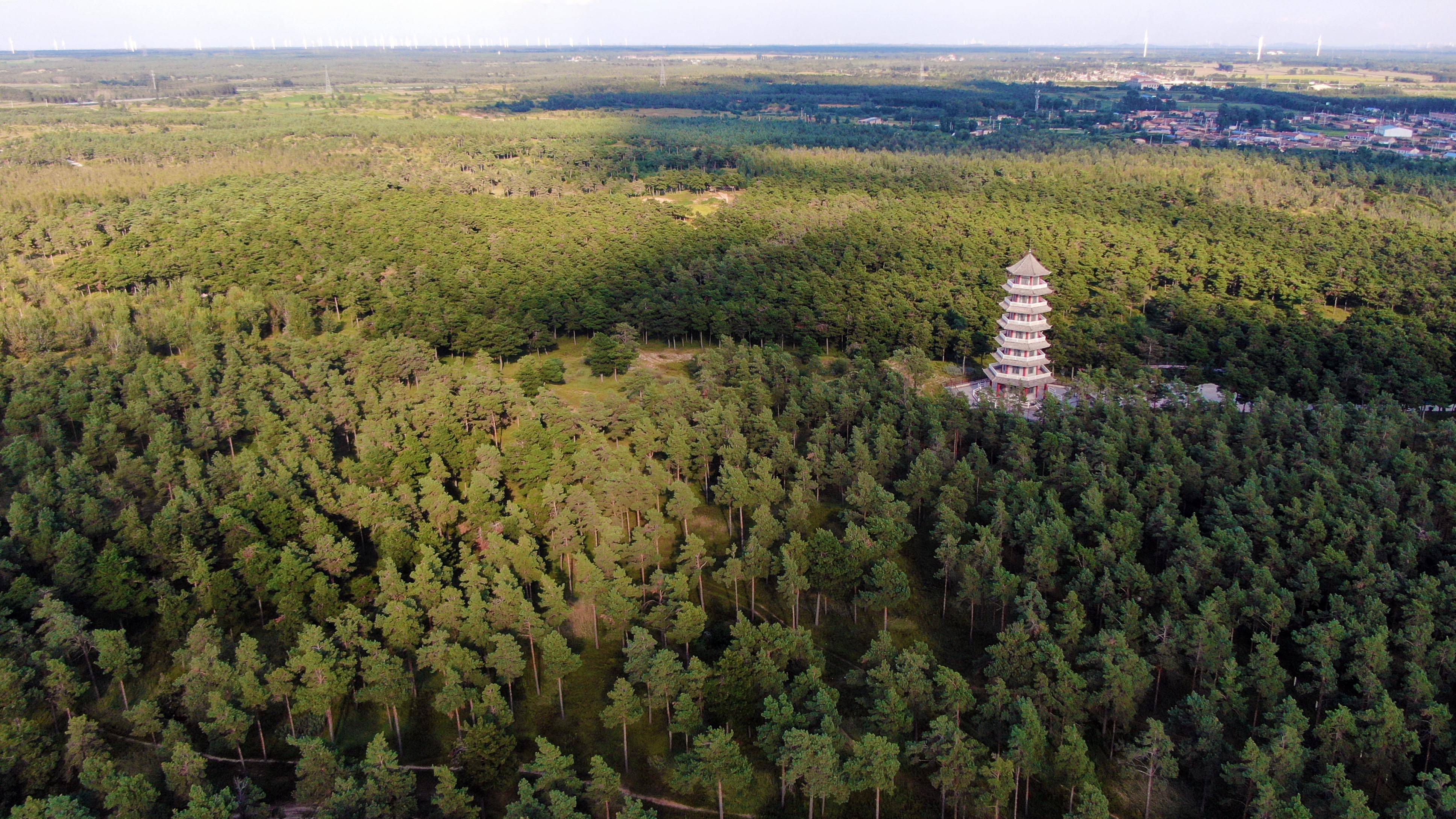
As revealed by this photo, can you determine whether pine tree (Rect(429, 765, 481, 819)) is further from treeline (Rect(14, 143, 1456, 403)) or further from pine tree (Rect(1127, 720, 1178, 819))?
treeline (Rect(14, 143, 1456, 403))

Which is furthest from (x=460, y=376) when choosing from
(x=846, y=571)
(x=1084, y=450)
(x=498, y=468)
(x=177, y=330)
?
(x=1084, y=450)

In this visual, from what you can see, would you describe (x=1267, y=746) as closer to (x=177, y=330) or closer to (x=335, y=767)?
(x=335, y=767)

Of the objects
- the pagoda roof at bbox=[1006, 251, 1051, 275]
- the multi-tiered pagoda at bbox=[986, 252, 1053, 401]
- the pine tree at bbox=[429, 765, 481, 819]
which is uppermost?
the pagoda roof at bbox=[1006, 251, 1051, 275]

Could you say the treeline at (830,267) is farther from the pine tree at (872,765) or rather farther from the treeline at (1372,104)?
the treeline at (1372,104)

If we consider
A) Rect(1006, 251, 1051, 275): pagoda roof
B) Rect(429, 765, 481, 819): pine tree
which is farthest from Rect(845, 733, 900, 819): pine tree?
Rect(1006, 251, 1051, 275): pagoda roof

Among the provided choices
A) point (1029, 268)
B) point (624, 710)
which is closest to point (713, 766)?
point (624, 710)

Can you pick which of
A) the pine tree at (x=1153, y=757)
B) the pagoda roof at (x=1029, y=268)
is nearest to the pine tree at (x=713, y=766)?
the pine tree at (x=1153, y=757)

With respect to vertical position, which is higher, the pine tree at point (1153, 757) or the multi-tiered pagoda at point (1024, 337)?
the multi-tiered pagoda at point (1024, 337)

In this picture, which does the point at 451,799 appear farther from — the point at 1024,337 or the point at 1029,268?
the point at 1029,268
